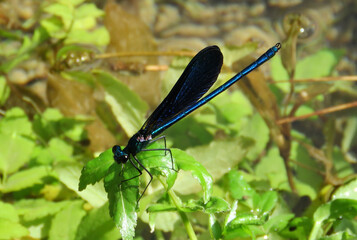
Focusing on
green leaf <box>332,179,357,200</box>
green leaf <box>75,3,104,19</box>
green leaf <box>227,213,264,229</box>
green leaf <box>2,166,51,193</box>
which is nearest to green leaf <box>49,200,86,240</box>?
green leaf <box>2,166,51,193</box>

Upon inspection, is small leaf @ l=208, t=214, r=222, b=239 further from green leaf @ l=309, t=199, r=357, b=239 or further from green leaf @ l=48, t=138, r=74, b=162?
green leaf @ l=48, t=138, r=74, b=162

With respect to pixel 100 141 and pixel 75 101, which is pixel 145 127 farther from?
pixel 75 101

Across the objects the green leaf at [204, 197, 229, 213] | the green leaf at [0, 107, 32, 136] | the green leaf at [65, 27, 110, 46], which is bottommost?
the green leaf at [204, 197, 229, 213]

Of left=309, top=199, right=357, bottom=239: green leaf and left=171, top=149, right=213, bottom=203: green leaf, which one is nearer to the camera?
left=171, top=149, right=213, bottom=203: green leaf

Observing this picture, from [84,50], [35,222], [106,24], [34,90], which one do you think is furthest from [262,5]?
[35,222]

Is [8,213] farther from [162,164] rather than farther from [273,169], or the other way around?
[273,169]
